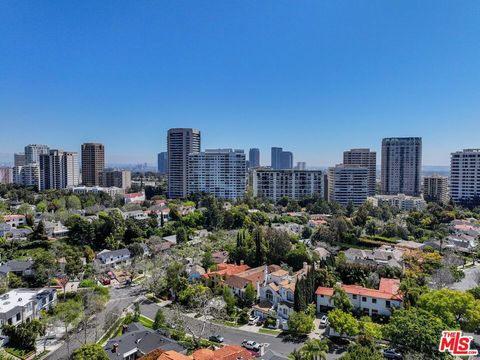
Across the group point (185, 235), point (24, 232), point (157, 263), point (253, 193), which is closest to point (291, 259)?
point (157, 263)

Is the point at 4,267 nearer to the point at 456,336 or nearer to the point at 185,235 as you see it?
the point at 185,235

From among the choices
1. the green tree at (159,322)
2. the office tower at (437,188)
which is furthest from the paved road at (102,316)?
the office tower at (437,188)

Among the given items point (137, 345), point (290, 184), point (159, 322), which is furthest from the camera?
point (290, 184)

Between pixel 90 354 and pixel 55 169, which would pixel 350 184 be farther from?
pixel 55 169

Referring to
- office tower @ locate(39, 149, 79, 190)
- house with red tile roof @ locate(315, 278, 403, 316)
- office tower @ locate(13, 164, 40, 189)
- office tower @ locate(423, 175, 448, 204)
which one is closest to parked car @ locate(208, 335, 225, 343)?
house with red tile roof @ locate(315, 278, 403, 316)

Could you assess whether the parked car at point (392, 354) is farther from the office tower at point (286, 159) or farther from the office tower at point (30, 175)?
the office tower at point (286, 159)

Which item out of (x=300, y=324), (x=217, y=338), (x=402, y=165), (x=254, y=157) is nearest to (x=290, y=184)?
(x=402, y=165)
